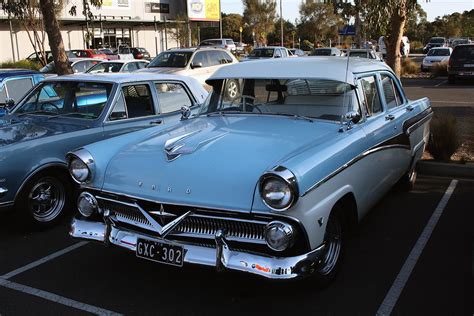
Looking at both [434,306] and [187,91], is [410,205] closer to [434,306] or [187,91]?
[434,306]

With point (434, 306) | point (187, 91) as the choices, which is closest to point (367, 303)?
point (434, 306)

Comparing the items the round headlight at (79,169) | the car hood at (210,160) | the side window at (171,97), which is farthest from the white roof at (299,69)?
the round headlight at (79,169)

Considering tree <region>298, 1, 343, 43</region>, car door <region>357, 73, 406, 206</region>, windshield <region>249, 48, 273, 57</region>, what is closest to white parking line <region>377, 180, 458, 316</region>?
car door <region>357, 73, 406, 206</region>

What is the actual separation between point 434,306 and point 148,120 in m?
3.94

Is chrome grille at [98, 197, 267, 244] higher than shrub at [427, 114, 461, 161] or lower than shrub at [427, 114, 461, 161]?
higher

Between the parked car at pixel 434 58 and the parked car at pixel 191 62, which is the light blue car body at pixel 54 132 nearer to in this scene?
the parked car at pixel 191 62

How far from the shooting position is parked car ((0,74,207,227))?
493cm

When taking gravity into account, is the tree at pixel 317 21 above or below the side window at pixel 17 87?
above

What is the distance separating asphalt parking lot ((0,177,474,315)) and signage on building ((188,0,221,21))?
5194 centimetres

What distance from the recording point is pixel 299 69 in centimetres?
473

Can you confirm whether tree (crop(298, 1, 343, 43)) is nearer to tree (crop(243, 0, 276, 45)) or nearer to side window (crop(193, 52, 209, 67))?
tree (crop(243, 0, 276, 45))

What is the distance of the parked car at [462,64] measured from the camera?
1975 cm

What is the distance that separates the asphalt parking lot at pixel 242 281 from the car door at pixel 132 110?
1.30 m

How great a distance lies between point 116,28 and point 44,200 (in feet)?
159
